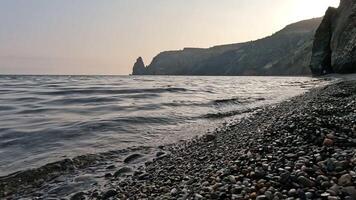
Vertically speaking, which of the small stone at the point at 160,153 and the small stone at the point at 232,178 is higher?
the small stone at the point at 232,178

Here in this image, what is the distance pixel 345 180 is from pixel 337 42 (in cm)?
5267

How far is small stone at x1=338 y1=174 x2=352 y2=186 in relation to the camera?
5.32 metres

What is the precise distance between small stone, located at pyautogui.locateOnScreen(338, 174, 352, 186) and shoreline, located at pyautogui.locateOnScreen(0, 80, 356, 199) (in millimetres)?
39

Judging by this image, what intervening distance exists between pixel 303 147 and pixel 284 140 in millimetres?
892

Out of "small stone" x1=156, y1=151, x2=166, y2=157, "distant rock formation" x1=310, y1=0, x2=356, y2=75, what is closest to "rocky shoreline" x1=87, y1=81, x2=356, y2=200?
"small stone" x1=156, y1=151, x2=166, y2=157

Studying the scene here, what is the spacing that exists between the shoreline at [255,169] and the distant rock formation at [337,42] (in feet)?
127

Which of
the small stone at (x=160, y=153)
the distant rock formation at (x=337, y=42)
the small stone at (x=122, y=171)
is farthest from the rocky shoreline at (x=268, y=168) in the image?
the distant rock formation at (x=337, y=42)

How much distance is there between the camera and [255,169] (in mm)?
6703

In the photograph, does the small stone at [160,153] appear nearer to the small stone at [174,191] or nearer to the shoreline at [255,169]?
the shoreline at [255,169]

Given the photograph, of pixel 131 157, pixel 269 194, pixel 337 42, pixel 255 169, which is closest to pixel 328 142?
pixel 255 169

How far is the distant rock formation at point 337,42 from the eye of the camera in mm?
46188

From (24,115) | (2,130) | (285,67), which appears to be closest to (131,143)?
(2,130)

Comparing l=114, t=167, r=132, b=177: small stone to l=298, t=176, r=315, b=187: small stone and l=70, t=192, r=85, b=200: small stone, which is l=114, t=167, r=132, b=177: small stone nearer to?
l=70, t=192, r=85, b=200: small stone

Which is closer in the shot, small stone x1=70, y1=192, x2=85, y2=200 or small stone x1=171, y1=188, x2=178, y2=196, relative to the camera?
small stone x1=171, y1=188, x2=178, y2=196
